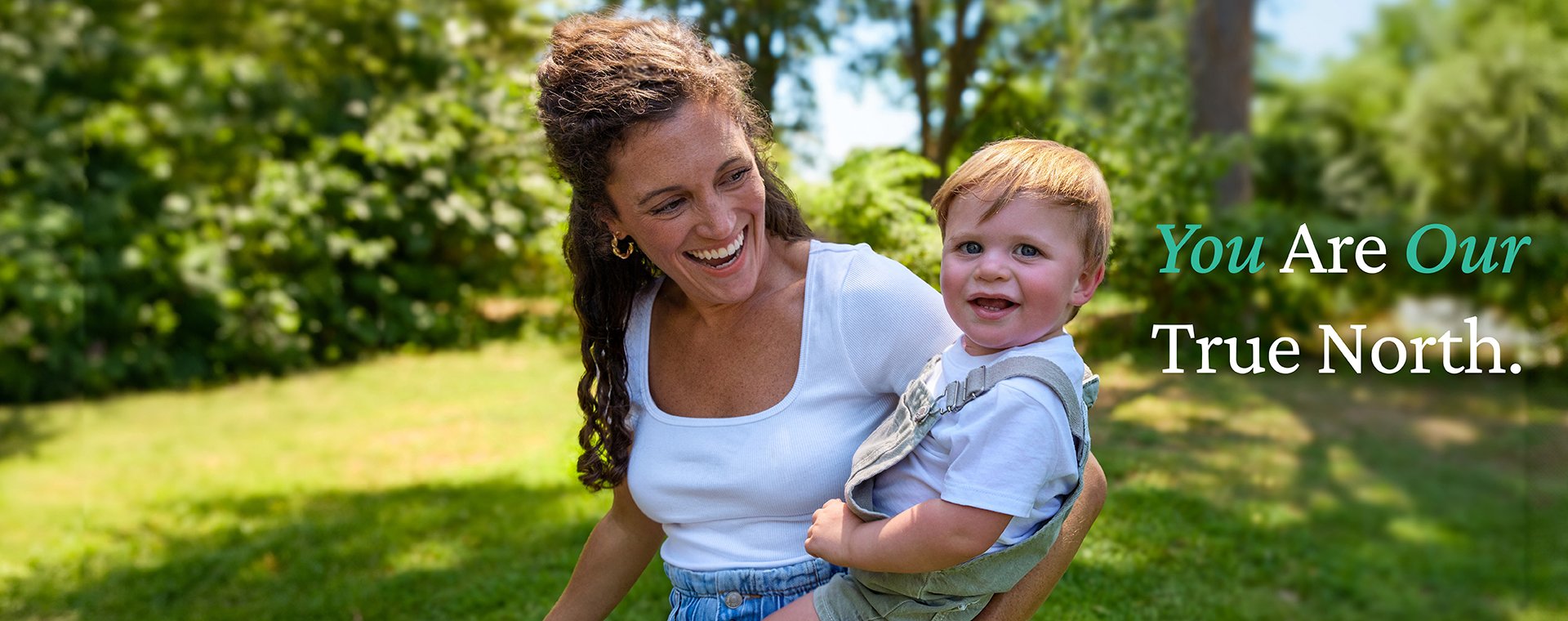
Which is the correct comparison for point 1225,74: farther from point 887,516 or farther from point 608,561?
point 887,516

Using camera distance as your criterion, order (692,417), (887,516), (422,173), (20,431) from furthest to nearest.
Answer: (422,173), (20,431), (692,417), (887,516)

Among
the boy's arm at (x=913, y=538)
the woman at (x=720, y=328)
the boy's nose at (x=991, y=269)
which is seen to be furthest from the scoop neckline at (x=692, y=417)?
the boy's nose at (x=991, y=269)

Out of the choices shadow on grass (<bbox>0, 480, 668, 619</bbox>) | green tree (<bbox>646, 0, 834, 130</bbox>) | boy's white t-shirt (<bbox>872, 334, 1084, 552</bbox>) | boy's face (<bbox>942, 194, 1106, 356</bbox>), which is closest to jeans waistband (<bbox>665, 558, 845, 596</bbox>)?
boy's white t-shirt (<bbox>872, 334, 1084, 552</bbox>)

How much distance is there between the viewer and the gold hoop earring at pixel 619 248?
5.83ft

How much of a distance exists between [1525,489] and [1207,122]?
251 centimetres

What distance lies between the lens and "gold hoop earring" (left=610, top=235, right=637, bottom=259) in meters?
1.78

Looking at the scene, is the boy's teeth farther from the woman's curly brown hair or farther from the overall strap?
the overall strap

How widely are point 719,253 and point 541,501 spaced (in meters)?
2.78

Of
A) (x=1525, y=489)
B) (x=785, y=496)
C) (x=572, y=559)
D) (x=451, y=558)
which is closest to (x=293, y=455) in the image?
(x=451, y=558)

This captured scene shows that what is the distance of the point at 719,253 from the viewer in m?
1.62

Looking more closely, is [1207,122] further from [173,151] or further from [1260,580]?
[173,151]

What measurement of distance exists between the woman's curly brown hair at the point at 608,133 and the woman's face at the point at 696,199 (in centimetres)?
3

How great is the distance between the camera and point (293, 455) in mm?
5371

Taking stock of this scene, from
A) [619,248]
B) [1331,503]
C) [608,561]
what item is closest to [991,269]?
[619,248]
